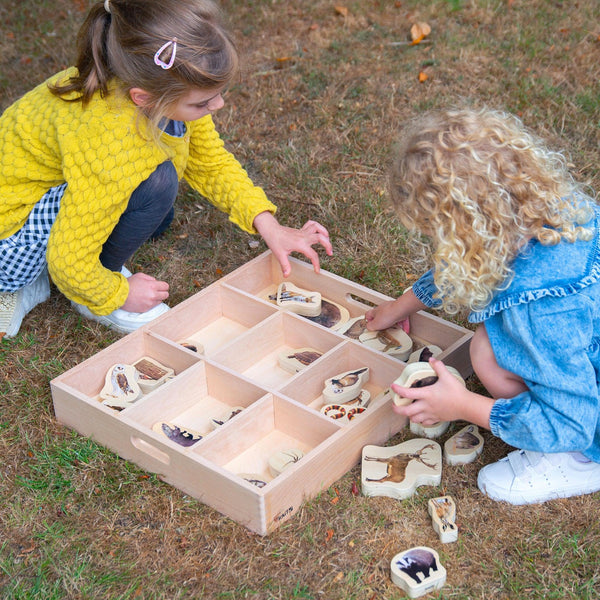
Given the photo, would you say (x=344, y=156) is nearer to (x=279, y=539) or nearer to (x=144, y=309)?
(x=144, y=309)

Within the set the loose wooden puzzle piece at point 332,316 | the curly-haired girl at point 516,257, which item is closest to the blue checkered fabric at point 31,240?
the loose wooden puzzle piece at point 332,316

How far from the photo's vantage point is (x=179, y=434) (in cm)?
241

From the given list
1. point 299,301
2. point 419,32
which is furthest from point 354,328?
point 419,32

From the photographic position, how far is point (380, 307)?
9.08 ft

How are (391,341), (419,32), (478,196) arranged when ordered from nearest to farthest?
(478,196)
(391,341)
(419,32)

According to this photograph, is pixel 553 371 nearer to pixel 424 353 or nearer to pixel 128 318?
pixel 424 353

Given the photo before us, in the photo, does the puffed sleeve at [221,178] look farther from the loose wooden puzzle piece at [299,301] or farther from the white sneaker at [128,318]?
the white sneaker at [128,318]

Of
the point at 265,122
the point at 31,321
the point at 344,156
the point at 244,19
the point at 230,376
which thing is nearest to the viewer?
the point at 230,376

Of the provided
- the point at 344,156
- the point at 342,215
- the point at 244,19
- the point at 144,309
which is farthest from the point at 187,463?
the point at 244,19

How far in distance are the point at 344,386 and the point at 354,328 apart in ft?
1.08

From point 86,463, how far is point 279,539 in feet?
2.04

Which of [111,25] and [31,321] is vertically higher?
[111,25]

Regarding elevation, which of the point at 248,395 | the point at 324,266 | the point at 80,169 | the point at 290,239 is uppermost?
the point at 80,169

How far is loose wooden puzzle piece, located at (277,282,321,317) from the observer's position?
9.49ft
